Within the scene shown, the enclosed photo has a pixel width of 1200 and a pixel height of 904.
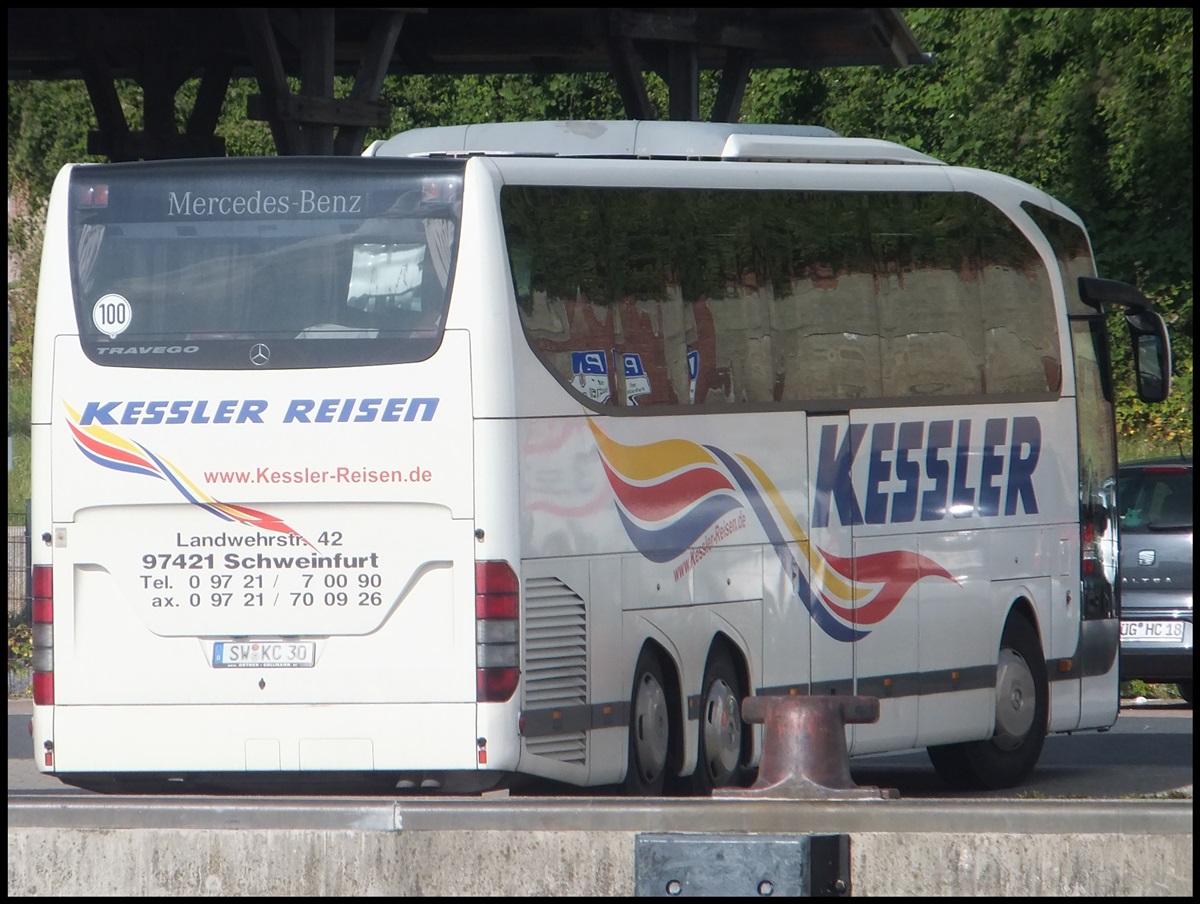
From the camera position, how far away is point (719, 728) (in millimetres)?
11320

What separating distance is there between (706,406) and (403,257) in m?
1.90

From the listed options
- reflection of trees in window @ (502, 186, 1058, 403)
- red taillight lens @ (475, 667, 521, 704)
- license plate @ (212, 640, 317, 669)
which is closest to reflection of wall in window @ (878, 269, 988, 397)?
reflection of trees in window @ (502, 186, 1058, 403)

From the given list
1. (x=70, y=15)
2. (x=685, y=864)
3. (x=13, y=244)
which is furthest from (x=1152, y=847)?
(x=13, y=244)

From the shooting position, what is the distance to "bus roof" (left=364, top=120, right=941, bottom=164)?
12.0 m

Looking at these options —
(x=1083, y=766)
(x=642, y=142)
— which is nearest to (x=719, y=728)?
(x=642, y=142)

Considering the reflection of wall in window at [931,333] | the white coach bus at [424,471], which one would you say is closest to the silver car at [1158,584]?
the reflection of wall in window at [931,333]

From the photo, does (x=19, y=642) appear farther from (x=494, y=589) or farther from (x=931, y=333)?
Result: (x=494, y=589)

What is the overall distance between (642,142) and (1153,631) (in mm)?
6668

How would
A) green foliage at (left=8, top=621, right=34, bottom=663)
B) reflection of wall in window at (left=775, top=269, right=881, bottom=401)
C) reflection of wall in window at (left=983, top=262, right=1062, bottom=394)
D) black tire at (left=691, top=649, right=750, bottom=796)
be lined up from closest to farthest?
black tire at (left=691, top=649, right=750, bottom=796)
reflection of wall in window at (left=775, top=269, right=881, bottom=401)
reflection of wall in window at (left=983, top=262, right=1062, bottom=394)
green foliage at (left=8, top=621, right=34, bottom=663)

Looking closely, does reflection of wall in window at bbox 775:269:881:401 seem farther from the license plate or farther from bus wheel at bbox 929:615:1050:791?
the license plate

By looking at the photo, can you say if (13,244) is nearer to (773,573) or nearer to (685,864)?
(773,573)

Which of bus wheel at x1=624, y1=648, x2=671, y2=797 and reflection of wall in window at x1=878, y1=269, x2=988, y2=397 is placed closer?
bus wheel at x1=624, y1=648, x2=671, y2=797

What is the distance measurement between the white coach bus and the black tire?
0.03 metres

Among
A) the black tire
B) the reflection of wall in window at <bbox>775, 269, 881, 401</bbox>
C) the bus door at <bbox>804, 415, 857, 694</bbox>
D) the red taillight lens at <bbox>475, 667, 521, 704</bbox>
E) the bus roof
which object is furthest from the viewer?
the bus roof
